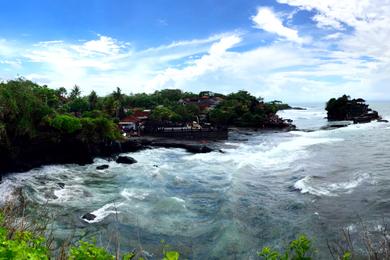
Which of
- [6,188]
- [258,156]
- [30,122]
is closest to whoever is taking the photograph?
[6,188]

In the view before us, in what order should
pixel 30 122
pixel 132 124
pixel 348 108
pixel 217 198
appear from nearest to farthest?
pixel 217 198
pixel 30 122
pixel 132 124
pixel 348 108

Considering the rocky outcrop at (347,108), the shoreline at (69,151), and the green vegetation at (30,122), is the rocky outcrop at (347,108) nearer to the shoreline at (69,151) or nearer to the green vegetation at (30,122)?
the shoreline at (69,151)

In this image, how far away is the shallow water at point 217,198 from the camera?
56.2 ft

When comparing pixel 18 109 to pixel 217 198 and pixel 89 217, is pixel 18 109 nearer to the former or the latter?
pixel 89 217

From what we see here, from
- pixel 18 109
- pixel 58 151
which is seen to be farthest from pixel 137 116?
pixel 18 109

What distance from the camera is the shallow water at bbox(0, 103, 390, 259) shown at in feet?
56.2

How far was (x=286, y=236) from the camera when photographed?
16.9 metres

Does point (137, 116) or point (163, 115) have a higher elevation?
point (163, 115)

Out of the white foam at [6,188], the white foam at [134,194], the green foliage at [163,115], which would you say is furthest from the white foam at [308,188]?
the green foliage at [163,115]

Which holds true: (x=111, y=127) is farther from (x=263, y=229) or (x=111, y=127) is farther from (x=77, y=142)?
(x=263, y=229)

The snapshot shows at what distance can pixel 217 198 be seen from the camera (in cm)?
2394

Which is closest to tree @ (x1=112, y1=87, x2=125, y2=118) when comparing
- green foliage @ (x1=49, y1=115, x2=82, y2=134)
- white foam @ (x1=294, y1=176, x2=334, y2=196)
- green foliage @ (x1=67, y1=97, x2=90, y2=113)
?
green foliage @ (x1=67, y1=97, x2=90, y2=113)

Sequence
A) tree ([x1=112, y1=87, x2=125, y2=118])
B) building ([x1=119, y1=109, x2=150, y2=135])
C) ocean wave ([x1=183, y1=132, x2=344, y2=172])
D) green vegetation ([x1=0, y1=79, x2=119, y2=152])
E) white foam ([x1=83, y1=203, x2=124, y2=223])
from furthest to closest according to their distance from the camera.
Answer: tree ([x1=112, y1=87, x2=125, y2=118])
building ([x1=119, y1=109, x2=150, y2=135])
ocean wave ([x1=183, y1=132, x2=344, y2=172])
green vegetation ([x1=0, y1=79, x2=119, y2=152])
white foam ([x1=83, y1=203, x2=124, y2=223])

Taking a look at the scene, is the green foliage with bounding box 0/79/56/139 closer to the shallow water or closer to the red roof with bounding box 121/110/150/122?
the shallow water
